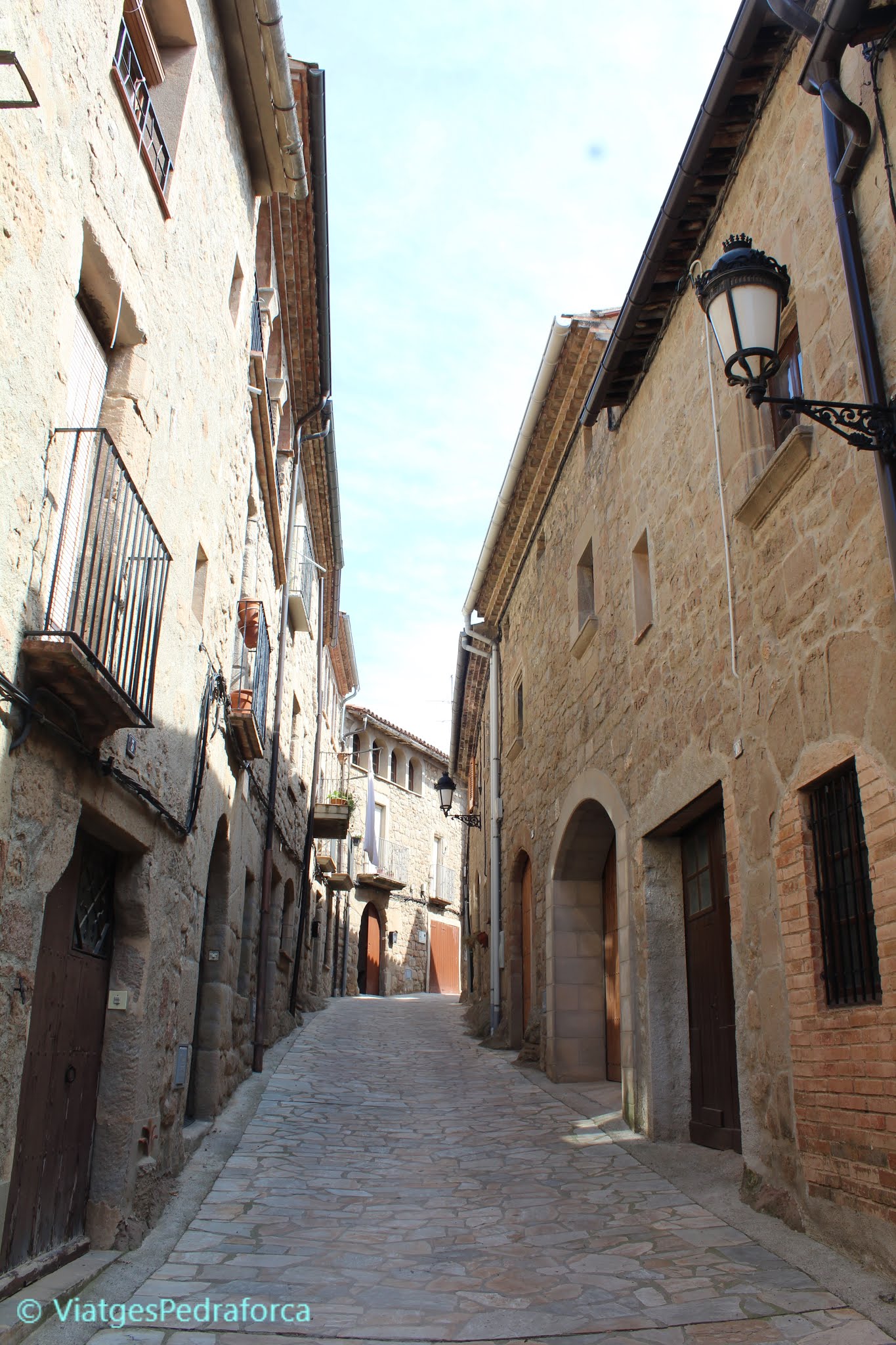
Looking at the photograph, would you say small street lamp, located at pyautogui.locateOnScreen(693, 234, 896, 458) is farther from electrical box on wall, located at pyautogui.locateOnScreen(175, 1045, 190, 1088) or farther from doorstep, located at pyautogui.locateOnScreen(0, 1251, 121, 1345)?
electrical box on wall, located at pyautogui.locateOnScreen(175, 1045, 190, 1088)

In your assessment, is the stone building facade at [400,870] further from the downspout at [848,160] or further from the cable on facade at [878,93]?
the cable on facade at [878,93]

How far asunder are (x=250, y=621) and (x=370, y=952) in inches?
753

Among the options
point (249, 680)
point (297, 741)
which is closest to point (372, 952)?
point (297, 741)

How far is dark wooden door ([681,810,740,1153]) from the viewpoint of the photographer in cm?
653

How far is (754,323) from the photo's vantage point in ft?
14.4

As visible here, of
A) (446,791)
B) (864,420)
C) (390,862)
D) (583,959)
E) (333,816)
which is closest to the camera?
(864,420)

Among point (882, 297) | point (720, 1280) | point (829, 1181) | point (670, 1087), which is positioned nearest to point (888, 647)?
point (882, 297)

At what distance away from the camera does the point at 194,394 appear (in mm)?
6480

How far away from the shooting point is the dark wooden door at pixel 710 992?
6.53 metres

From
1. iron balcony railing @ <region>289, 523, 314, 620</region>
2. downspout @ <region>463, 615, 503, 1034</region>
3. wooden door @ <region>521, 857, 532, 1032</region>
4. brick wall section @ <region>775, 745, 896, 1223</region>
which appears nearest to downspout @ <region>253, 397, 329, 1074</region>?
iron balcony railing @ <region>289, 523, 314, 620</region>

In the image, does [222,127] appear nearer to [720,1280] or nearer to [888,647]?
[888,647]

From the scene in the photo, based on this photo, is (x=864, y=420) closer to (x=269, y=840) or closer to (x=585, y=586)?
(x=585, y=586)

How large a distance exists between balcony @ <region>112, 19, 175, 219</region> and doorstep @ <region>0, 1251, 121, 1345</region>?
194 inches

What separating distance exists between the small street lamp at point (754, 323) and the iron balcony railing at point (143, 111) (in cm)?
285
